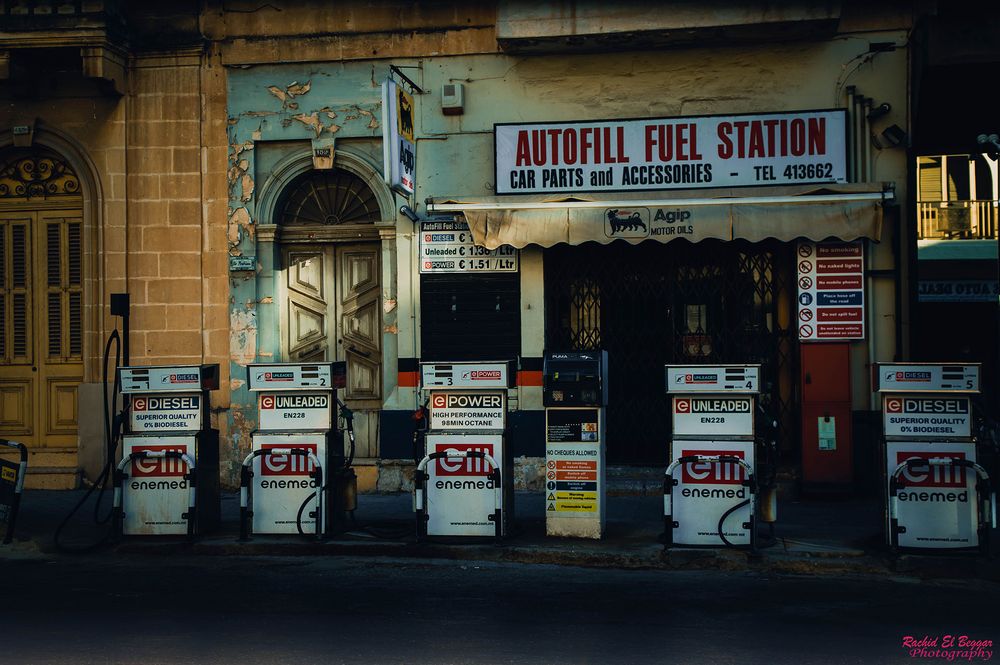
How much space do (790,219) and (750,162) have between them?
1.04 meters

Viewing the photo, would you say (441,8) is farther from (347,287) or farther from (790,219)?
(790,219)

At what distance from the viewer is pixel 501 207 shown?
12398 mm

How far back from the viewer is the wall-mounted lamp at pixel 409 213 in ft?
42.8

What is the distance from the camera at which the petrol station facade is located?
1245 cm

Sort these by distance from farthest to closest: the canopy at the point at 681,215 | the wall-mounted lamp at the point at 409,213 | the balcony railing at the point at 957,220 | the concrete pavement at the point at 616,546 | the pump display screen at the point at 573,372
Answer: the balcony railing at the point at 957,220
the wall-mounted lamp at the point at 409,213
the canopy at the point at 681,215
the pump display screen at the point at 573,372
the concrete pavement at the point at 616,546

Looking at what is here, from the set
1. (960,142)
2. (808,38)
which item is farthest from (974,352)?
(808,38)

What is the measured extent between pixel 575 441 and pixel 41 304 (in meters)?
8.12

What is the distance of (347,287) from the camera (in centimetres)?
1390

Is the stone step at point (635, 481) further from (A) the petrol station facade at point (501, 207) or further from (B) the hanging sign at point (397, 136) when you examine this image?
(B) the hanging sign at point (397, 136)

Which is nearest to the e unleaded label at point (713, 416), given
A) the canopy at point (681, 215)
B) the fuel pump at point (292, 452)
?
the fuel pump at point (292, 452)

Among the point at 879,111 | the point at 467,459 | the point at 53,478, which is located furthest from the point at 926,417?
the point at 53,478

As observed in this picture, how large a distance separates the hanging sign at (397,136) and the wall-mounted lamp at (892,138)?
17.7 ft

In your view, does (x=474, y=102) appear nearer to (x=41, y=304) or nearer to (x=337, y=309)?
(x=337, y=309)

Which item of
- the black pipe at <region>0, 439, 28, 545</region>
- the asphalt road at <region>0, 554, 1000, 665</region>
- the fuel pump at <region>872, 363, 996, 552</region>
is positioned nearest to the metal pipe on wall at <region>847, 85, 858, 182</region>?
the fuel pump at <region>872, 363, 996, 552</region>
